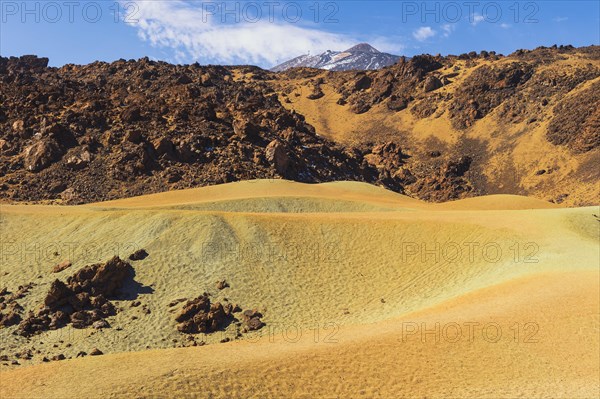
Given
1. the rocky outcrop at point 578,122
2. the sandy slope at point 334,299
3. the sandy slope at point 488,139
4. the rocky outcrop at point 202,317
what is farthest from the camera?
the rocky outcrop at point 578,122

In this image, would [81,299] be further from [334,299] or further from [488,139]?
[488,139]

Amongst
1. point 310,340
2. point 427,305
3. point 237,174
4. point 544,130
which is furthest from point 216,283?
point 544,130

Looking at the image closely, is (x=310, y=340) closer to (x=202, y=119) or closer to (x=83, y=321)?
(x=83, y=321)

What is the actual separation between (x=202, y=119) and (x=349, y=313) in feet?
141

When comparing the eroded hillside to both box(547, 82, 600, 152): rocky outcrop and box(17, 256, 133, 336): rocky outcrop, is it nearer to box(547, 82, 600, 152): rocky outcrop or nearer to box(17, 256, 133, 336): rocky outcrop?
box(547, 82, 600, 152): rocky outcrop

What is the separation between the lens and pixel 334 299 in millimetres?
25609

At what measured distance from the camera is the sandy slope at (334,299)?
15266 millimetres

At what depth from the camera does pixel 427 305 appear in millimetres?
23438

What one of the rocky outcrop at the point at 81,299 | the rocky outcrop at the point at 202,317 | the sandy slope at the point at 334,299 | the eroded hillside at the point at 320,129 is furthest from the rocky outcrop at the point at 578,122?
the rocky outcrop at the point at 81,299

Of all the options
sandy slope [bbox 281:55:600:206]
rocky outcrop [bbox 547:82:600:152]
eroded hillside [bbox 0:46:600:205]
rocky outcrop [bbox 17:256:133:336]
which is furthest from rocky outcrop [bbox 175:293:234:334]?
rocky outcrop [bbox 547:82:600:152]

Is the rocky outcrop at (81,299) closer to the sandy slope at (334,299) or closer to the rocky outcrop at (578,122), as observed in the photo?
the sandy slope at (334,299)

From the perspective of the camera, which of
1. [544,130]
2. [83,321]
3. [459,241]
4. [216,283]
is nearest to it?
[83,321]

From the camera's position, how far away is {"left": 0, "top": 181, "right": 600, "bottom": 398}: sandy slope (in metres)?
15.3

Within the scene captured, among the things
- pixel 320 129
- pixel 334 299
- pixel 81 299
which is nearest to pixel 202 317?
pixel 81 299
